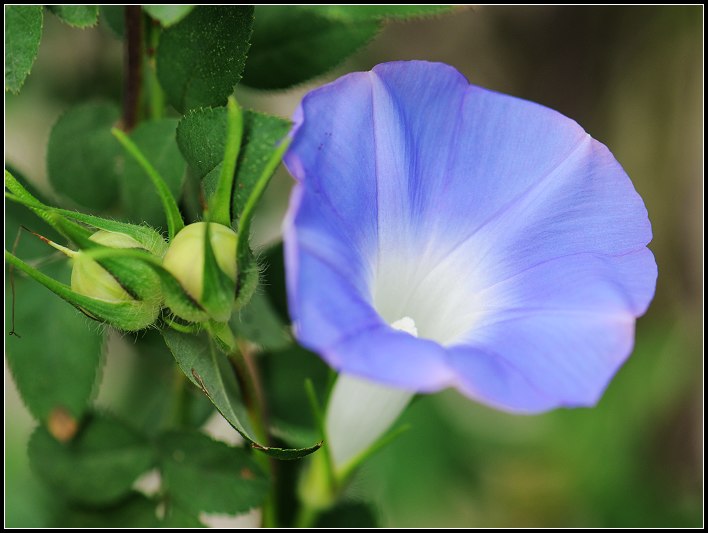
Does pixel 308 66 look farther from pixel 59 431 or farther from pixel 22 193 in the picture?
pixel 59 431

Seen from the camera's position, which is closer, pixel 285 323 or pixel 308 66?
pixel 308 66

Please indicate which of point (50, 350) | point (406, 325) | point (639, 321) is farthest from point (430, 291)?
point (639, 321)

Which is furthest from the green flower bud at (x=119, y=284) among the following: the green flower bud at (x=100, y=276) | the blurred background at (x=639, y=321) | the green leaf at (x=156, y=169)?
the blurred background at (x=639, y=321)

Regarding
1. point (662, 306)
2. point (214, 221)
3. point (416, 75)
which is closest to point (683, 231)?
point (662, 306)

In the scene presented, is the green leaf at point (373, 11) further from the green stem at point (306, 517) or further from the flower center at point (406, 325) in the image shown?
the green stem at point (306, 517)

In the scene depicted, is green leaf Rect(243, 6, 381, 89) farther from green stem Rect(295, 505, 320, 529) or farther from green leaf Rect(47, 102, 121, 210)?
green stem Rect(295, 505, 320, 529)

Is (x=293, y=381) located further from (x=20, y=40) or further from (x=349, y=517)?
(x=20, y=40)

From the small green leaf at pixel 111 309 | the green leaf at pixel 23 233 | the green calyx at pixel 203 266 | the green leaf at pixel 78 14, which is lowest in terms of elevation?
the green leaf at pixel 23 233
